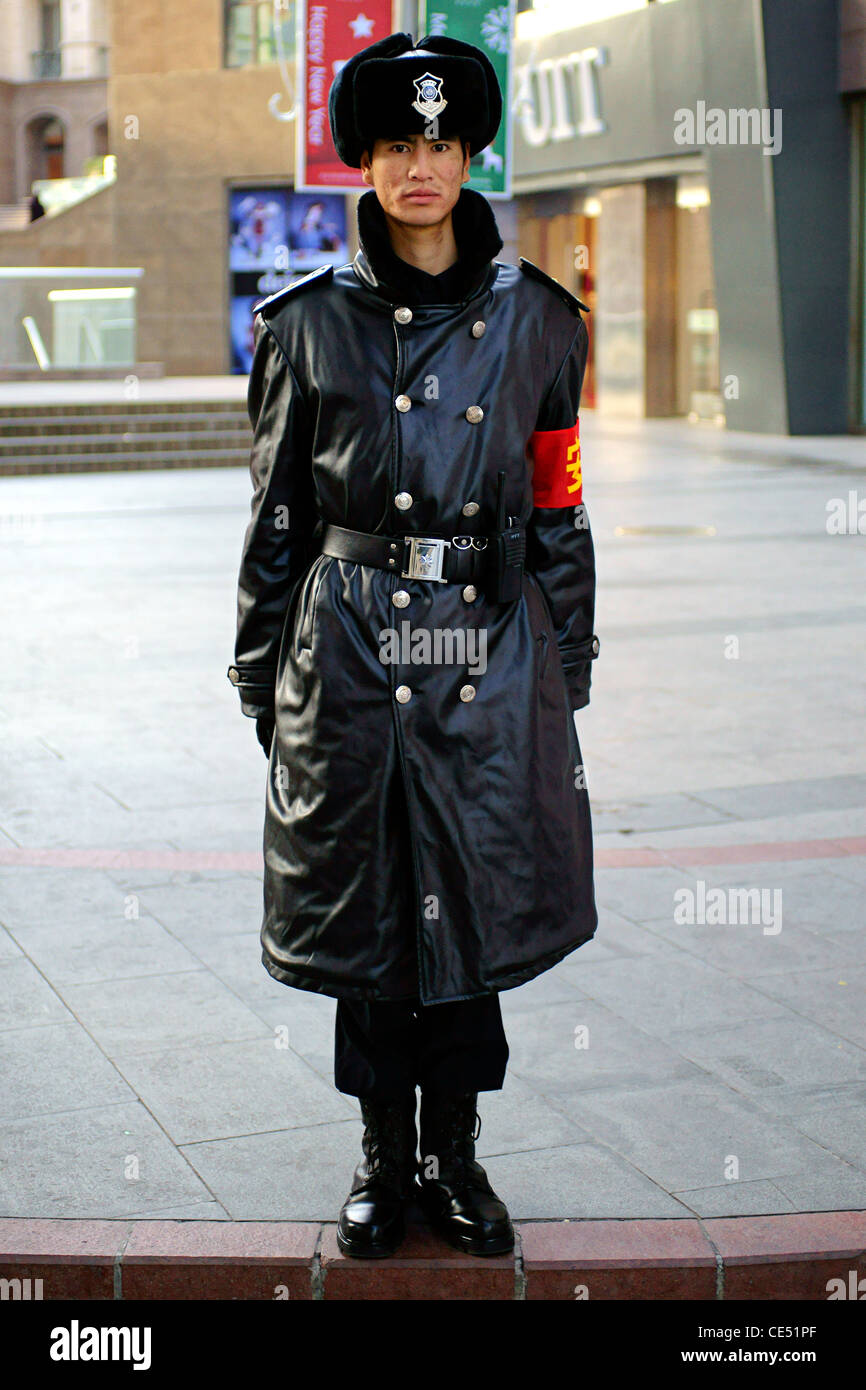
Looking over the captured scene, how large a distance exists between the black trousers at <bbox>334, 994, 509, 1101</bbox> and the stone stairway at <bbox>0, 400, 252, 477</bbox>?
1792 cm

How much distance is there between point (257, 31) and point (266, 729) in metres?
30.6

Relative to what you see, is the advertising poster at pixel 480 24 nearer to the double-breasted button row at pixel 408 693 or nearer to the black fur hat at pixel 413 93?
the black fur hat at pixel 413 93

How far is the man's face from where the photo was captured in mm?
3014

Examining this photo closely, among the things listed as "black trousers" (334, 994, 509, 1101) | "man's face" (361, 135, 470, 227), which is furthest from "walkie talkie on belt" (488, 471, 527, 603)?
"black trousers" (334, 994, 509, 1101)

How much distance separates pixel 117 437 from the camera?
2147 cm

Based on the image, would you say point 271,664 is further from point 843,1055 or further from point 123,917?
point 123,917

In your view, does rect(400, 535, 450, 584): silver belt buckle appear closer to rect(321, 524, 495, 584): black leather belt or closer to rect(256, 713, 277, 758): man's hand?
rect(321, 524, 495, 584): black leather belt

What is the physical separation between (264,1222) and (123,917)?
77.9 inches

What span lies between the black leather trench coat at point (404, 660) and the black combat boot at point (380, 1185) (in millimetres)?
335

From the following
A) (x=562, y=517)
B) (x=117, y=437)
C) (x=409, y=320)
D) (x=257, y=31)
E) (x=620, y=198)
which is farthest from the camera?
(x=257, y=31)

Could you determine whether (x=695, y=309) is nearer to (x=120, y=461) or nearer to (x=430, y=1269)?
(x=120, y=461)

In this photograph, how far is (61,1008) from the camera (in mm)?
4523

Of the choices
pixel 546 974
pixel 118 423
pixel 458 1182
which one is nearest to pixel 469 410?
pixel 458 1182
